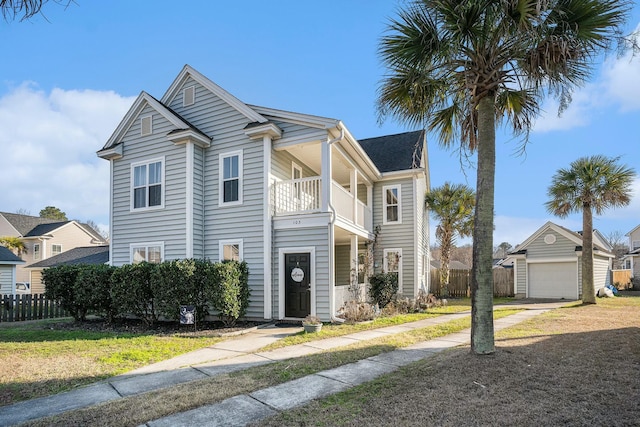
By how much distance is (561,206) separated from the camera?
18.1 m

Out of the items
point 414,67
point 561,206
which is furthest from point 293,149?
point 561,206

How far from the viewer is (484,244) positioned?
6.59 meters

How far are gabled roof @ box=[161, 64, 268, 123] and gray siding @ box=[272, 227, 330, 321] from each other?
12.1 feet

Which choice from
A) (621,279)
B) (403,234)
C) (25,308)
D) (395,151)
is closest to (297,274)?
(403,234)

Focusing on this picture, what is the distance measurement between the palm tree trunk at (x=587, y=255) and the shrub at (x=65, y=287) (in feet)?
64.3

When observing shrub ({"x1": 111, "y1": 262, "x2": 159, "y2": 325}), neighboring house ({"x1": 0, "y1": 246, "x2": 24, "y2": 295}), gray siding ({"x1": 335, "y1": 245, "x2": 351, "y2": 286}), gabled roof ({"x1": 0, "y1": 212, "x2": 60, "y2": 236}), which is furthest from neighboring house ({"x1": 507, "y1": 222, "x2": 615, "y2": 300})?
gabled roof ({"x1": 0, "y1": 212, "x2": 60, "y2": 236})

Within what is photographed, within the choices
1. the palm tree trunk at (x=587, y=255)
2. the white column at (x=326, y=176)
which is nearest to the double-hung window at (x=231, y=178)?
the white column at (x=326, y=176)

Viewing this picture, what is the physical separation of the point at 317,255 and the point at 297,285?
121 centimetres

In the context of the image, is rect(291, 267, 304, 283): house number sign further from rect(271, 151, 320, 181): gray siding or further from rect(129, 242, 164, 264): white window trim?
rect(129, 242, 164, 264): white window trim

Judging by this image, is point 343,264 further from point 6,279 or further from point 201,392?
point 6,279

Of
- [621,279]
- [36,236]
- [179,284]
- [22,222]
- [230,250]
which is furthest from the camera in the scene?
[22,222]

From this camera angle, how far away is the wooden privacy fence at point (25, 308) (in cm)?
1353

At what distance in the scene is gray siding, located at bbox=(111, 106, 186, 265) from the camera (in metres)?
12.8

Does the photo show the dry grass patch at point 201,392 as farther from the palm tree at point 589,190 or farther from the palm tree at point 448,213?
the palm tree at point 448,213
